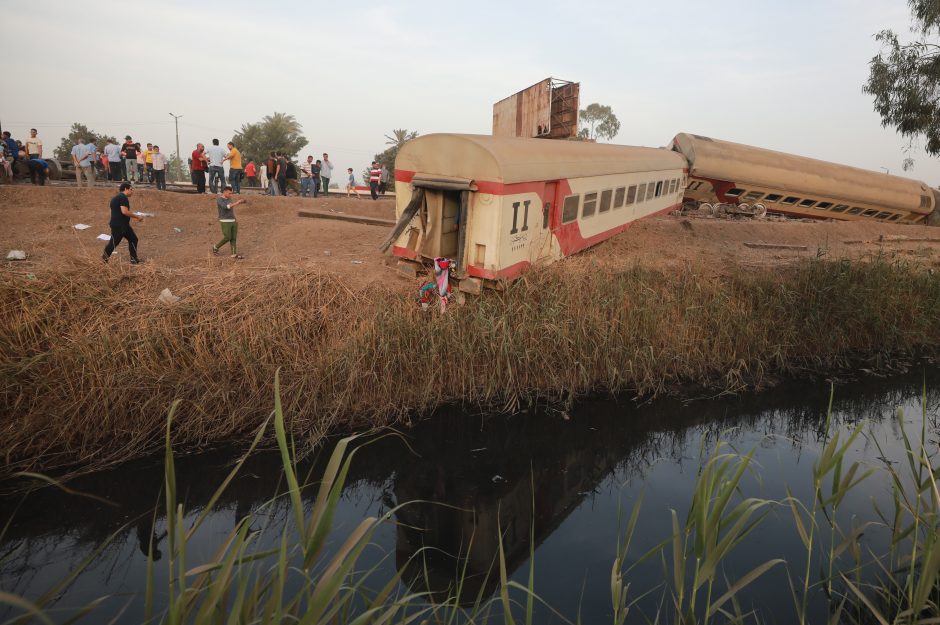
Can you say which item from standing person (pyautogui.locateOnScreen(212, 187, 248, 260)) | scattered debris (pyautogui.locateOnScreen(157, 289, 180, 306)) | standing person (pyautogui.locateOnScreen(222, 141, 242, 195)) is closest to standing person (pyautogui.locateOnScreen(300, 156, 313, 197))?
standing person (pyautogui.locateOnScreen(222, 141, 242, 195))

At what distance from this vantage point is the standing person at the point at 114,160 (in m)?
16.2

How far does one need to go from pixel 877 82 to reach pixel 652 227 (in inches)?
319

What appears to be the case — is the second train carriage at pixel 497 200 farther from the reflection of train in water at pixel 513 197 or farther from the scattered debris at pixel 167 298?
the scattered debris at pixel 167 298

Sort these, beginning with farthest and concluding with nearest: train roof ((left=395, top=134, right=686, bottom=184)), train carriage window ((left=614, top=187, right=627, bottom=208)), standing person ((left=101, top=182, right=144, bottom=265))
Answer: train carriage window ((left=614, top=187, right=627, bottom=208)) → standing person ((left=101, top=182, right=144, bottom=265)) → train roof ((left=395, top=134, right=686, bottom=184))

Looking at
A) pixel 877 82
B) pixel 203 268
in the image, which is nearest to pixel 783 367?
pixel 203 268

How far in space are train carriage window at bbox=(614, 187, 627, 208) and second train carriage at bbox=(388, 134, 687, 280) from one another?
606 millimetres

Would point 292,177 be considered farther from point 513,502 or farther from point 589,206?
point 513,502

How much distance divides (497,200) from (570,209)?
7.82 ft

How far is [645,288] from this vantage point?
26.7 ft

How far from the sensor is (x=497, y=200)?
23.6 feet

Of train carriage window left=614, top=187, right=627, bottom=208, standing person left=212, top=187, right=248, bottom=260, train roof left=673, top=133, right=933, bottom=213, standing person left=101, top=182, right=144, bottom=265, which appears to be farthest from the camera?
train roof left=673, top=133, right=933, bottom=213

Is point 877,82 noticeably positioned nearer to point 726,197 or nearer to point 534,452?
point 726,197

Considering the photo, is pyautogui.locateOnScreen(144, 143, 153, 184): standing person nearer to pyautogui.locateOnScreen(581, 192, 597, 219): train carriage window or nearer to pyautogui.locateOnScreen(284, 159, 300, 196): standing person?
pyautogui.locateOnScreen(284, 159, 300, 196): standing person

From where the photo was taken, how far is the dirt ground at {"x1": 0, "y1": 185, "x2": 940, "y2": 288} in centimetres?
897
